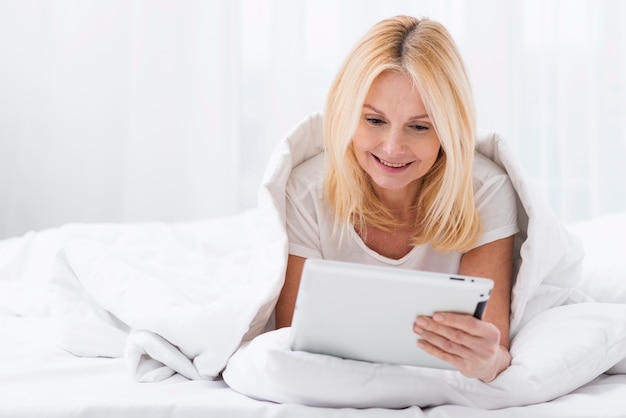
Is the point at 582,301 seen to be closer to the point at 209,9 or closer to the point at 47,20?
the point at 209,9

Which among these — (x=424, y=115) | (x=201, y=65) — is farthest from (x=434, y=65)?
(x=201, y=65)

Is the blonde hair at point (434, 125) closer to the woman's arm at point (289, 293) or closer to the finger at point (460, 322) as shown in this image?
the woman's arm at point (289, 293)

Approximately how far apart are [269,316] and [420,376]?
1.09 feet

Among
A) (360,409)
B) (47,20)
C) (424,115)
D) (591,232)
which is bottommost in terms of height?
(360,409)

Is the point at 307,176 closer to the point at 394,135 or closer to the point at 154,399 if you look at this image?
the point at 394,135

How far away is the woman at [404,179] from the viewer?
1272mm

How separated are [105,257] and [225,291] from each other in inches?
9.1

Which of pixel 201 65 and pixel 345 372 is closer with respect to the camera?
pixel 345 372

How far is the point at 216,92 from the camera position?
2951mm

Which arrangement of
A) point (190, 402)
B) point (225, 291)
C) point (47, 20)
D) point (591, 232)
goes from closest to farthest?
point (190, 402) → point (225, 291) → point (591, 232) → point (47, 20)

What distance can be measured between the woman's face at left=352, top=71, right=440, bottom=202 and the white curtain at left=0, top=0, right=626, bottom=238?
168 centimetres

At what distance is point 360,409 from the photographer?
41.3 inches

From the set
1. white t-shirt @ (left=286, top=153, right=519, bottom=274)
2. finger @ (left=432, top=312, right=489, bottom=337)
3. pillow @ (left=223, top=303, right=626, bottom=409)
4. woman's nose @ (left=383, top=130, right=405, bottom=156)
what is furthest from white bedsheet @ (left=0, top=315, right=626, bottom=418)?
woman's nose @ (left=383, top=130, right=405, bottom=156)

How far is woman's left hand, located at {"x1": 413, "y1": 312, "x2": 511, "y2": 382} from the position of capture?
98cm
